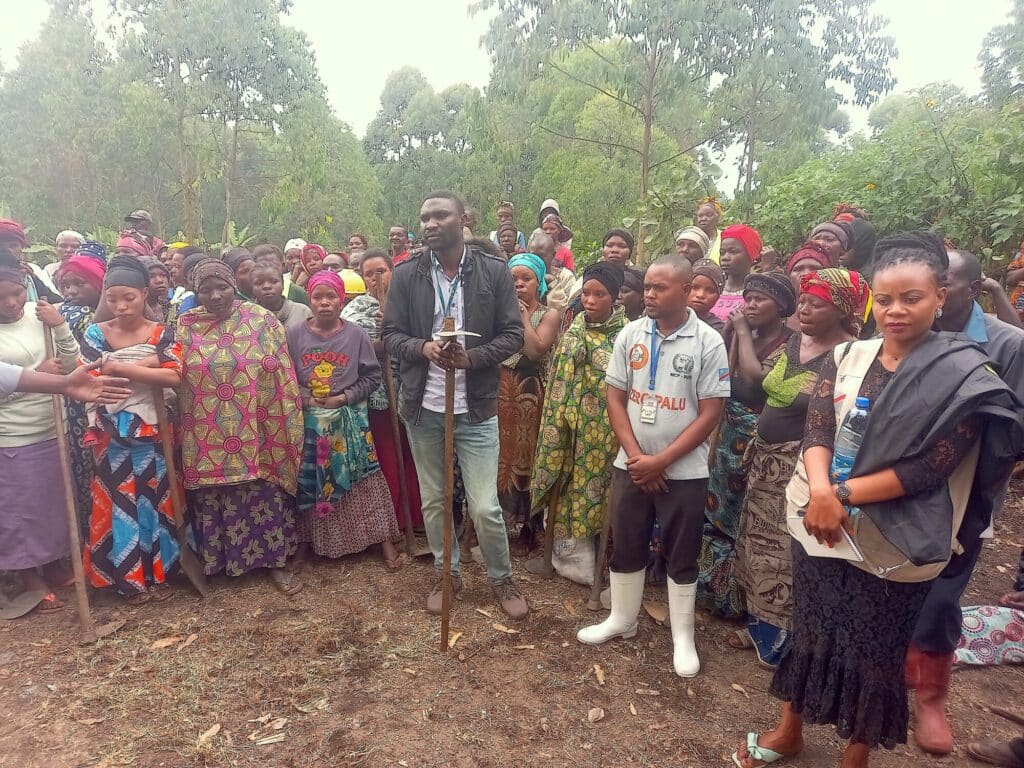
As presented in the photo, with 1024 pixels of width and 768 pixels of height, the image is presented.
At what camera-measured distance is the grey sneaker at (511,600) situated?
12.0 feet

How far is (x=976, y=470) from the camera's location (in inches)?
80.5

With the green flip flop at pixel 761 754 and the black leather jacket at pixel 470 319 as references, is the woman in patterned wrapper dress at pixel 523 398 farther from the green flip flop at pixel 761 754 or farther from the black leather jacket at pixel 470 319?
the green flip flop at pixel 761 754

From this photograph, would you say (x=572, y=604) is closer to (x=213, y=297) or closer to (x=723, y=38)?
(x=213, y=297)

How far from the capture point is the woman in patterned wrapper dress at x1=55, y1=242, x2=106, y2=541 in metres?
3.86

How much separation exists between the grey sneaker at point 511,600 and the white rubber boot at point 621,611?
40 centimetres

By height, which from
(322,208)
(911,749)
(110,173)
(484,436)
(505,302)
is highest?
(110,173)

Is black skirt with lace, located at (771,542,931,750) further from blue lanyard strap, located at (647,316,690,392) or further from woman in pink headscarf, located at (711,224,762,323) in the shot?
woman in pink headscarf, located at (711,224,762,323)

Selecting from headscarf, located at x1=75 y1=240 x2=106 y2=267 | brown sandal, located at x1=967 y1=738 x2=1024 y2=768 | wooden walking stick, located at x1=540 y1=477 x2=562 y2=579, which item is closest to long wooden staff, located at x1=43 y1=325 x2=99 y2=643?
headscarf, located at x1=75 y1=240 x2=106 y2=267

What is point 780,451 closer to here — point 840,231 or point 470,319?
point 470,319

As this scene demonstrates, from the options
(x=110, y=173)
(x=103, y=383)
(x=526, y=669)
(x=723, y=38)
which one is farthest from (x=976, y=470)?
(x=110, y=173)

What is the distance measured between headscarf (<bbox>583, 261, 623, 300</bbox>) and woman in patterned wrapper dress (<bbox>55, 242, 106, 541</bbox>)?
3.14 metres

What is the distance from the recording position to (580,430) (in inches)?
151

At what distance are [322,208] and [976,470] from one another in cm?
2297

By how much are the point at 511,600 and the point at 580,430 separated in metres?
1.12
